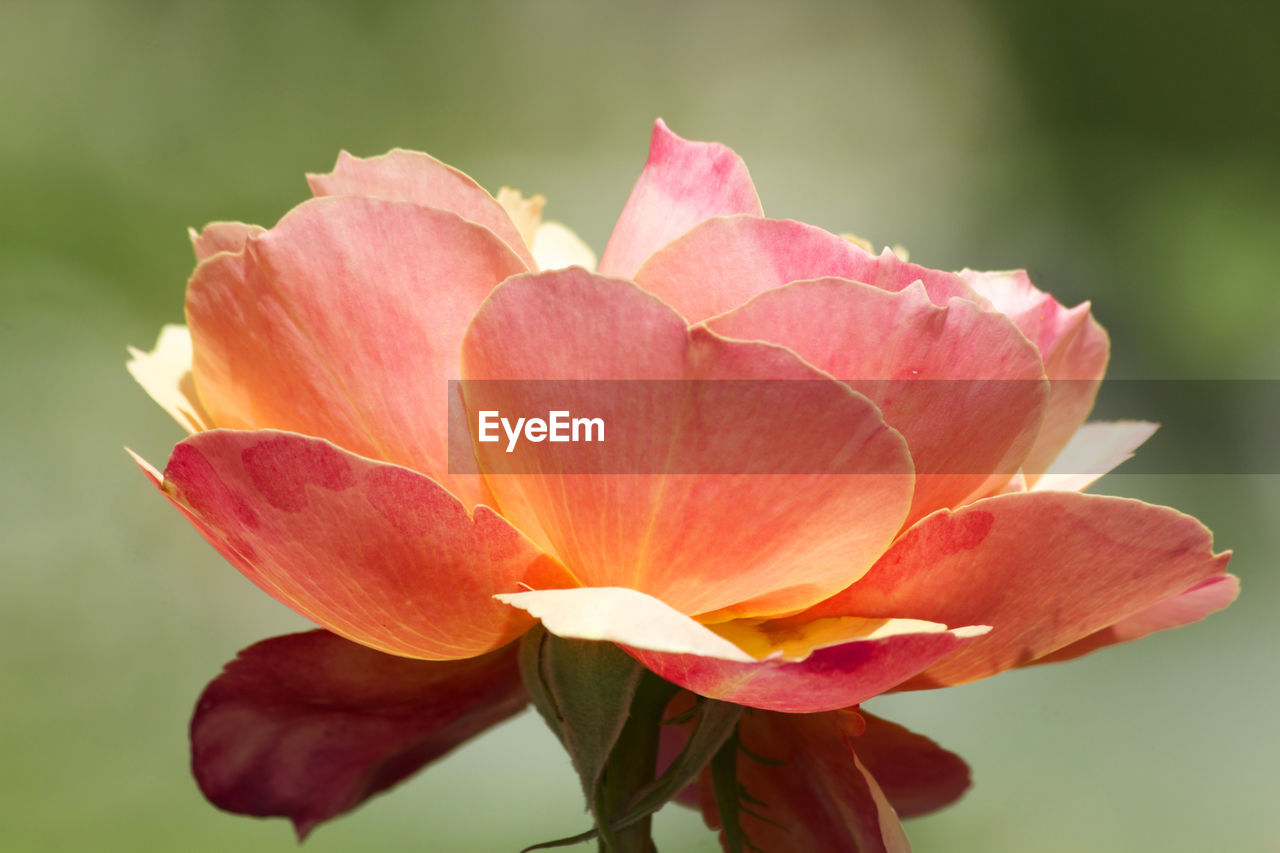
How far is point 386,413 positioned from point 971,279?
102 mm

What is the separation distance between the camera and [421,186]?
0.14 metres

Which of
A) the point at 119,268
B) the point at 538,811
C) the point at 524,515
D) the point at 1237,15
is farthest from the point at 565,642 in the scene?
the point at 1237,15

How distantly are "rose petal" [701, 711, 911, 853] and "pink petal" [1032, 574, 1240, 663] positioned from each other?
0.04 metres

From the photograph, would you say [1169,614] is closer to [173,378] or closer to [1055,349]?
[1055,349]

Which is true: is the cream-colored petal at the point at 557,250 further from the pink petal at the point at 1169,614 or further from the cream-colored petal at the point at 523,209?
the pink petal at the point at 1169,614

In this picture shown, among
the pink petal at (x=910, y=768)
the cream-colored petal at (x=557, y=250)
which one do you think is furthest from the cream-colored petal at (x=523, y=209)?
the pink petal at (x=910, y=768)

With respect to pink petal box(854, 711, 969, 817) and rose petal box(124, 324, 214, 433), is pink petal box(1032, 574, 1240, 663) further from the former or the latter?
rose petal box(124, 324, 214, 433)

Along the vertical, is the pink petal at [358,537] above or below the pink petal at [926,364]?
below

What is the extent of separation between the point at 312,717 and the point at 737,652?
11 cm

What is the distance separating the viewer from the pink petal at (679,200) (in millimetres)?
156

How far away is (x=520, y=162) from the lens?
0.61m

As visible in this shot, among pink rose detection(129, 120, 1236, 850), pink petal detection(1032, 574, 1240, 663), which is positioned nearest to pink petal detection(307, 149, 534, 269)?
pink rose detection(129, 120, 1236, 850)

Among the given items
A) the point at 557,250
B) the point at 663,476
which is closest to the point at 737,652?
the point at 663,476

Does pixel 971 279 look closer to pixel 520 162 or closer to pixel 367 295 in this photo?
pixel 367 295
